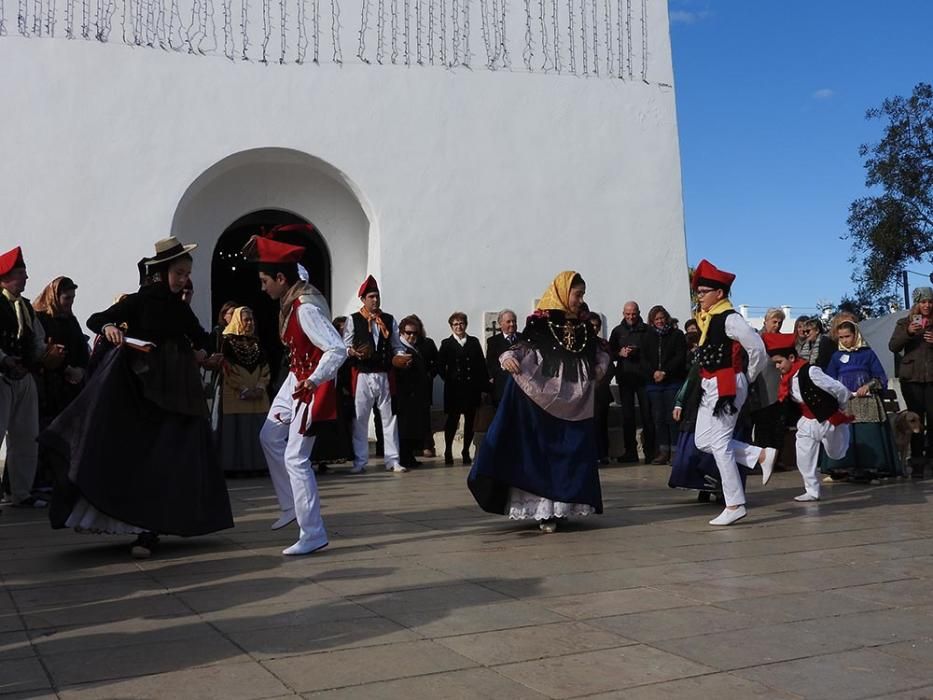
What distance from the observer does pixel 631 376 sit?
40.0 feet

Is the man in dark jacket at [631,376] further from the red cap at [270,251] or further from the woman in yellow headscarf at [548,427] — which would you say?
the red cap at [270,251]

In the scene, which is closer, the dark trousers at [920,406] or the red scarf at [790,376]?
the red scarf at [790,376]

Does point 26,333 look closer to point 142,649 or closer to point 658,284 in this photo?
point 142,649

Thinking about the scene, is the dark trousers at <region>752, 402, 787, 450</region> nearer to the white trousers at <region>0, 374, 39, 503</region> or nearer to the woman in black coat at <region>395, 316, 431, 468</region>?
the woman in black coat at <region>395, 316, 431, 468</region>

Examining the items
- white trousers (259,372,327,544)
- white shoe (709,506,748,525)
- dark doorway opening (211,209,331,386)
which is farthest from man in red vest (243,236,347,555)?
dark doorway opening (211,209,331,386)

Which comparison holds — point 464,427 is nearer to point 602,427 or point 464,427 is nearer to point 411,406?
point 411,406

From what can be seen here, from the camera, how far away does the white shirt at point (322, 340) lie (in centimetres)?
605

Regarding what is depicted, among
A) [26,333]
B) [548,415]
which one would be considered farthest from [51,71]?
[548,415]

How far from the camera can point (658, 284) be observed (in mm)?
14188

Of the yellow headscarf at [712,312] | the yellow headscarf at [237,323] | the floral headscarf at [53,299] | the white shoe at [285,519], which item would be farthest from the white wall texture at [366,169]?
the white shoe at [285,519]

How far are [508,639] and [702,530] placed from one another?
317 centimetres

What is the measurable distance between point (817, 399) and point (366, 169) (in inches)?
255

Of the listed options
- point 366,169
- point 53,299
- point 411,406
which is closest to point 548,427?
point 53,299

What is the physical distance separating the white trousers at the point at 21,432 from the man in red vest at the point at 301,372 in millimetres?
2827
